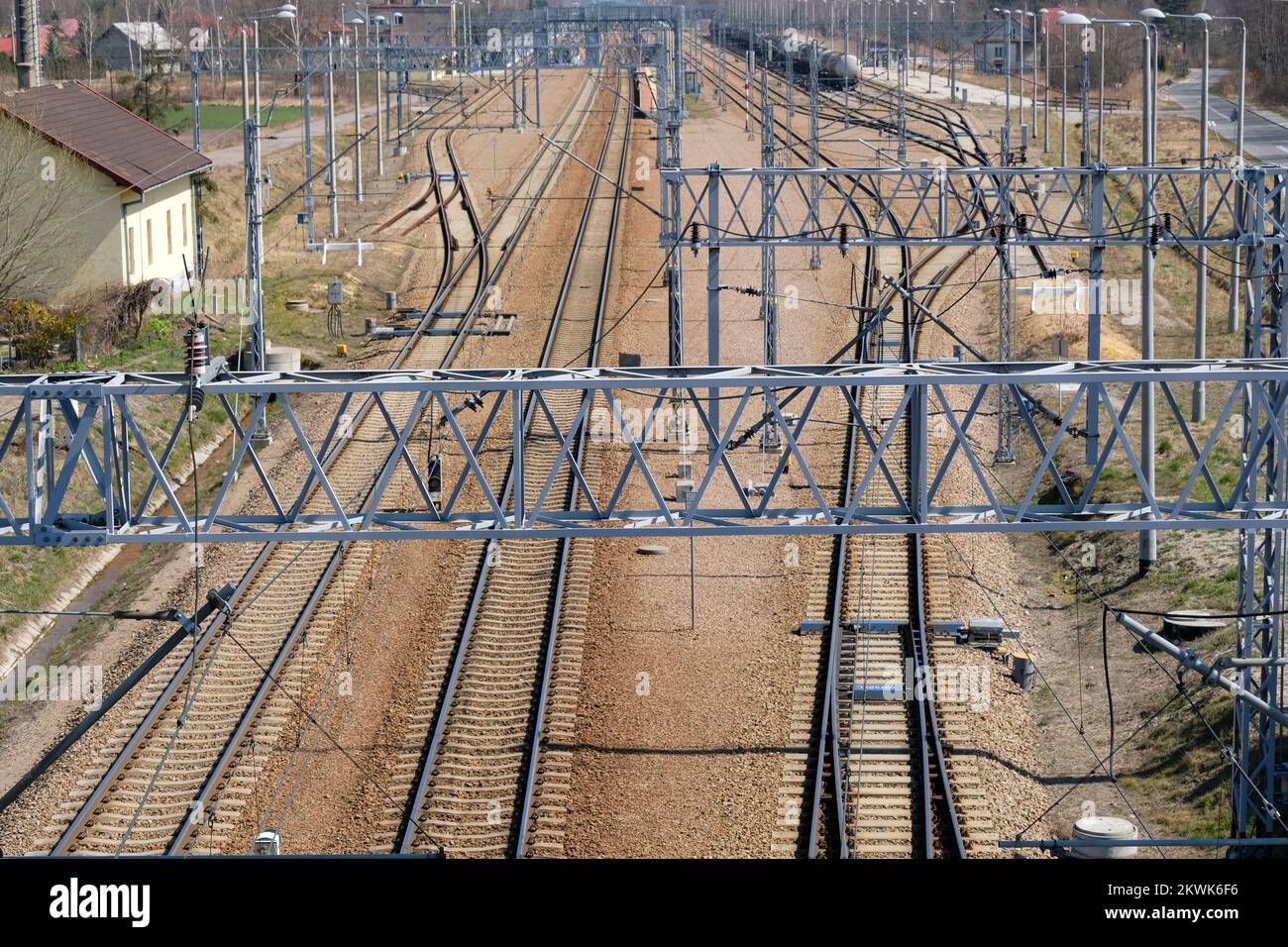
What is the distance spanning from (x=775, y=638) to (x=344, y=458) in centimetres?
801

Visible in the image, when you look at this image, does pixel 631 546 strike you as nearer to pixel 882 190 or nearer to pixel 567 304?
pixel 567 304

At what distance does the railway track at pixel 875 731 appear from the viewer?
14.2 m

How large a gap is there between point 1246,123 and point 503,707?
147 ft

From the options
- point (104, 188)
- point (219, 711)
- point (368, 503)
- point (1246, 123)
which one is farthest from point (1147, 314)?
point (1246, 123)

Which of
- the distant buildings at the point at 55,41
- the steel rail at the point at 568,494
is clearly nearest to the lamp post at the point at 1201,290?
the steel rail at the point at 568,494

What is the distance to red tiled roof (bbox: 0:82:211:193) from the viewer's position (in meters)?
29.8

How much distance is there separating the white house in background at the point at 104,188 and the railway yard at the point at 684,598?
2836 mm

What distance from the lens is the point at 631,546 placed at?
68.8ft

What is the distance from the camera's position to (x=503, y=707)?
16.5 m

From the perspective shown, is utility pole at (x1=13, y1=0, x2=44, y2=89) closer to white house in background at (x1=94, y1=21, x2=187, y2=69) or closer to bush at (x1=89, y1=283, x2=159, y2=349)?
bush at (x1=89, y1=283, x2=159, y2=349)

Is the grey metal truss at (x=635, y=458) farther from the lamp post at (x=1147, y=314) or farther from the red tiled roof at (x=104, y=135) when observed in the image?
the red tiled roof at (x=104, y=135)

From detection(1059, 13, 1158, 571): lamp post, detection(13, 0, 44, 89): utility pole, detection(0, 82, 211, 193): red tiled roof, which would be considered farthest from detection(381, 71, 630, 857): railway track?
detection(13, 0, 44, 89): utility pole

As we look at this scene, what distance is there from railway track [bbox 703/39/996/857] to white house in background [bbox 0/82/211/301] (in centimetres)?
1478

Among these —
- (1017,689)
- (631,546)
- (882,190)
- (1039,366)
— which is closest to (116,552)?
(631,546)
